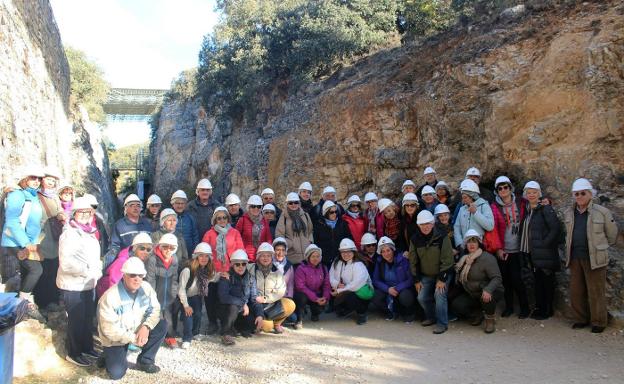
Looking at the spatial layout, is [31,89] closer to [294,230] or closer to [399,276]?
[294,230]

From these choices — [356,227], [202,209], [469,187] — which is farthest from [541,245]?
[202,209]

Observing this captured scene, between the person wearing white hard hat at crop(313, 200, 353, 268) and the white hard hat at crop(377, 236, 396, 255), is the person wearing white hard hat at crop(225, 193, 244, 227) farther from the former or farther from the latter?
the white hard hat at crop(377, 236, 396, 255)

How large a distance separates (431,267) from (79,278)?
4440mm

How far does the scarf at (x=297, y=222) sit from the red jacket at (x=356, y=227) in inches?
31.0

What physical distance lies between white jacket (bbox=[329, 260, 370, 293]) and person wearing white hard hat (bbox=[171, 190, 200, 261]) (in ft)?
6.93

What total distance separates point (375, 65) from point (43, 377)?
1219 cm

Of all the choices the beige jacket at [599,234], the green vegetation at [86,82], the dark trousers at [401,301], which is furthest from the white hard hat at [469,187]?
the green vegetation at [86,82]

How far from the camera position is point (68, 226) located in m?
5.43

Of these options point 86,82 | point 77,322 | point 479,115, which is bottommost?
point 77,322

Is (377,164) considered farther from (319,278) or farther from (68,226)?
(68,226)

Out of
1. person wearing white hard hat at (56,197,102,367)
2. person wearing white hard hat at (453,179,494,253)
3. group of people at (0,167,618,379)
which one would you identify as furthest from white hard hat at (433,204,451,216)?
person wearing white hard hat at (56,197,102,367)

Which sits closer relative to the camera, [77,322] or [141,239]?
[77,322]

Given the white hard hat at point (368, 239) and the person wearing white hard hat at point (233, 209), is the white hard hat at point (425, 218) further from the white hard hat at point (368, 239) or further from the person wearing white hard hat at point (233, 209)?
the person wearing white hard hat at point (233, 209)

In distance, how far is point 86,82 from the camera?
2588 cm
